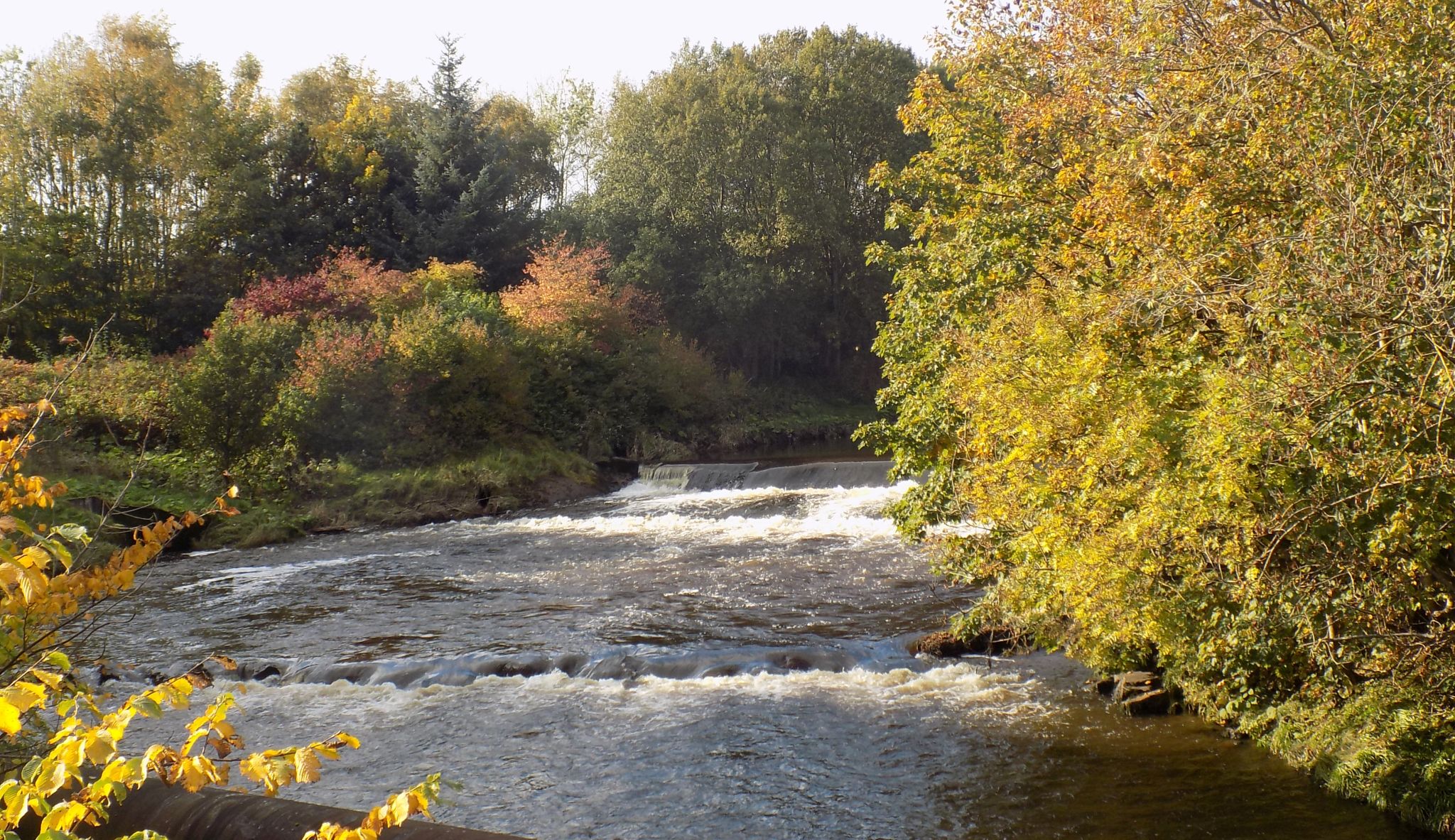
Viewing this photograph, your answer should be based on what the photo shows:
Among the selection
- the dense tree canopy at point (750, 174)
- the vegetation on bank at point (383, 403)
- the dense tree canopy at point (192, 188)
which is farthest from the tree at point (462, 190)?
the dense tree canopy at point (750, 174)

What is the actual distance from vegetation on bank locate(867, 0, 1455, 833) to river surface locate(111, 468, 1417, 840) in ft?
2.32

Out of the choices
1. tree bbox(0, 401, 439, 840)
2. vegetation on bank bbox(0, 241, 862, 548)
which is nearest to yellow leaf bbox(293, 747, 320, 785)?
tree bbox(0, 401, 439, 840)

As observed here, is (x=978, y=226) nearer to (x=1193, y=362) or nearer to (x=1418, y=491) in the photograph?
(x=1193, y=362)

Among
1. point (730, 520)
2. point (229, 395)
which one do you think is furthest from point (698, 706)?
point (229, 395)

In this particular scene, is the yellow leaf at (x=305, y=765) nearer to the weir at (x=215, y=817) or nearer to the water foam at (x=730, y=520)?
the weir at (x=215, y=817)

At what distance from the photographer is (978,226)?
10.5 metres

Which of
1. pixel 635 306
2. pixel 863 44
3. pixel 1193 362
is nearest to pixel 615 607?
pixel 1193 362

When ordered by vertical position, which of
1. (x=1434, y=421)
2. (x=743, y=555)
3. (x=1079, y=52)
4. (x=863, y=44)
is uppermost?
(x=863, y=44)

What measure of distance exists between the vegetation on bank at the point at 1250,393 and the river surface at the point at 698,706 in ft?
2.32

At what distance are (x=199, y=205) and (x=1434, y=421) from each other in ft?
112

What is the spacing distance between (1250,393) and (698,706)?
5.11 metres

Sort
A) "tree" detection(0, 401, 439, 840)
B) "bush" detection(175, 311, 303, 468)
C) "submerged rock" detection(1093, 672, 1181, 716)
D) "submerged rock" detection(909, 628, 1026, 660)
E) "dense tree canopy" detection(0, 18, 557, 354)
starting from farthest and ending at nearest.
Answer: "dense tree canopy" detection(0, 18, 557, 354) → "bush" detection(175, 311, 303, 468) → "submerged rock" detection(909, 628, 1026, 660) → "submerged rock" detection(1093, 672, 1181, 716) → "tree" detection(0, 401, 439, 840)

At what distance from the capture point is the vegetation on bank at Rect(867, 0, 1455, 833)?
5352 millimetres

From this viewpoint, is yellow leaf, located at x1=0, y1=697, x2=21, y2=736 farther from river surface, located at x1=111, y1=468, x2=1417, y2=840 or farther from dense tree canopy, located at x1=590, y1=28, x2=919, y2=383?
dense tree canopy, located at x1=590, y1=28, x2=919, y2=383
